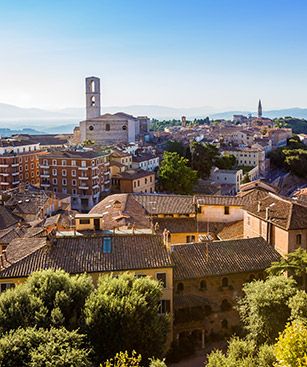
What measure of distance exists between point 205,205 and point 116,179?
110ft

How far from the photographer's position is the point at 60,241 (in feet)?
87.9

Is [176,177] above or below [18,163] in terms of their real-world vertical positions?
Result: below

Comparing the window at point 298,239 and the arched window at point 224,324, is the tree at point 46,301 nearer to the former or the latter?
the arched window at point 224,324

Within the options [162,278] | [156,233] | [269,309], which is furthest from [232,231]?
[269,309]

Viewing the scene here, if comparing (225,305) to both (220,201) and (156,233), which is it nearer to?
(156,233)

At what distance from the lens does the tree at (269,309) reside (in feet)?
79.0

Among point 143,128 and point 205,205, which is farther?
point 143,128

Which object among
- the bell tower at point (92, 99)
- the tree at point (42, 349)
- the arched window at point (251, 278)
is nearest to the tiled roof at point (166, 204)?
the arched window at point (251, 278)

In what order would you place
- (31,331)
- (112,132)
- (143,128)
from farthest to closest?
(143,128), (112,132), (31,331)

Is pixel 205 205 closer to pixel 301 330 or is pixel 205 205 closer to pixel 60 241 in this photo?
pixel 60 241

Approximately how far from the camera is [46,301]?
71.3 ft

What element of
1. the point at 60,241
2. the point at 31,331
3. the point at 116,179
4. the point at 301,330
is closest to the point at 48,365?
the point at 31,331

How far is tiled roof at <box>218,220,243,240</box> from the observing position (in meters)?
37.1

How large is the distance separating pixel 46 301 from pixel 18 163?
55.8 meters
